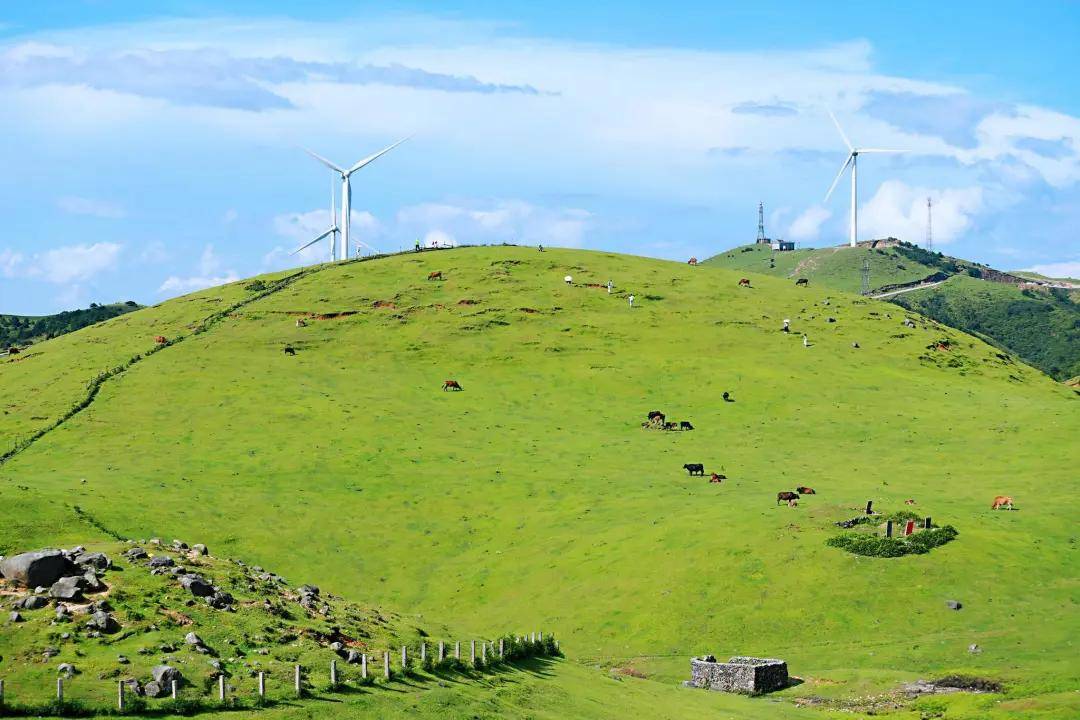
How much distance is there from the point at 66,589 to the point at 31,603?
1151mm

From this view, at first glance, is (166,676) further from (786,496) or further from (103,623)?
(786,496)

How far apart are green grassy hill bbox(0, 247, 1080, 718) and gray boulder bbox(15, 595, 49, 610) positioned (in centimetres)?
219

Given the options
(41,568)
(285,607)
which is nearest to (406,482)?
(285,607)

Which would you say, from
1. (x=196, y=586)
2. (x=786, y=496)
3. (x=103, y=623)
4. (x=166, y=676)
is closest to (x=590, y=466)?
(x=786, y=496)

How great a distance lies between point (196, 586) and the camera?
41.7 meters

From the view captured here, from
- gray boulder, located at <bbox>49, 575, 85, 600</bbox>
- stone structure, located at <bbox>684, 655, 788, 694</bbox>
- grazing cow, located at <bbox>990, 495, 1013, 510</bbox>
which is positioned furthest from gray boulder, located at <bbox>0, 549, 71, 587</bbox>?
grazing cow, located at <bbox>990, 495, 1013, 510</bbox>

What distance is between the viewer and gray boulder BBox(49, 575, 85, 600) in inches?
1502

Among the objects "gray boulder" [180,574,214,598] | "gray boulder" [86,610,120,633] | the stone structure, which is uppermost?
"gray boulder" [180,574,214,598]

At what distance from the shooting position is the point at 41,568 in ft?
127

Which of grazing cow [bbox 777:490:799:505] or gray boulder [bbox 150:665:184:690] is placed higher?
grazing cow [bbox 777:490:799:505]

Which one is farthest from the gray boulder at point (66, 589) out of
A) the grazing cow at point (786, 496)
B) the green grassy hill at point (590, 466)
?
the grazing cow at point (786, 496)

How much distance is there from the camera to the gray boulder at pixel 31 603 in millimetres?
37375

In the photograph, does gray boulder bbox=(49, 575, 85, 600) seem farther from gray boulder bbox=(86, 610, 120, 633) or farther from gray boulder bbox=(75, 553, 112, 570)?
gray boulder bbox=(75, 553, 112, 570)

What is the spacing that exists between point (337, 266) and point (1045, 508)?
104112mm
